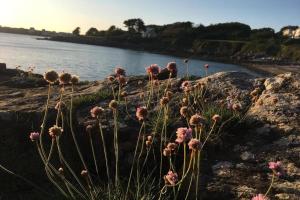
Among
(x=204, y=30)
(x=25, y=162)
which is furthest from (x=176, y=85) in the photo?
(x=204, y=30)

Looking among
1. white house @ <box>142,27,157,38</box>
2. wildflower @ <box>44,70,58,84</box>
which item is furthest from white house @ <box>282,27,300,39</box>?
wildflower @ <box>44,70,58,84</box>

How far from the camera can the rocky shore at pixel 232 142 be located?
5.38 m

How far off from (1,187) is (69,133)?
139 centimetres

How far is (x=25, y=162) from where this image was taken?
654 centimetres

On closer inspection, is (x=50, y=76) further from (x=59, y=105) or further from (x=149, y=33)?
(x=149, y=33)

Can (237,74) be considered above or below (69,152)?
above

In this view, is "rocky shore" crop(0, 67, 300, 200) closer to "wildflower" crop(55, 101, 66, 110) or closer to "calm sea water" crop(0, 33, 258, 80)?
"wildflower" crop(55, 101, 66, 110)

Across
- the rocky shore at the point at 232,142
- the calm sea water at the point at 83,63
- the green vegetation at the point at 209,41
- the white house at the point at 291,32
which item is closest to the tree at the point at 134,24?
the green vegetation at the point at 209,41

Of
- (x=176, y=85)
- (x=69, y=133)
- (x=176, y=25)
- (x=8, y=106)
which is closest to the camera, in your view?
(x=69, y=133)

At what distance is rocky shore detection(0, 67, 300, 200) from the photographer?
5.38 meters

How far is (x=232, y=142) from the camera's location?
22.1ft

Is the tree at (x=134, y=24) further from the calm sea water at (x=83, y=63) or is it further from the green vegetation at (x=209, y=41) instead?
the calm sea water at (x=83, y=63)

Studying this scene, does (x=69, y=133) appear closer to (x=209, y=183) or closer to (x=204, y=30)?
(x=209, y=183)

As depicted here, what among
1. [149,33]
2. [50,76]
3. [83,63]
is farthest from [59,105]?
[149,33]
